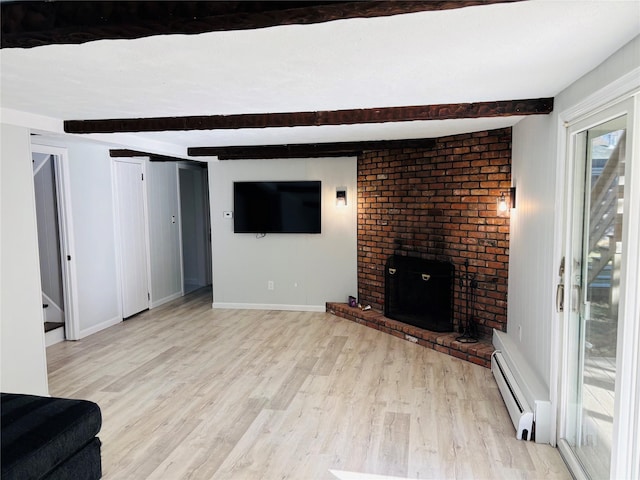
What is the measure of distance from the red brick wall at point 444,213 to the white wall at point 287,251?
253 millimetres

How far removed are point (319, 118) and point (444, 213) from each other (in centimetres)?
218

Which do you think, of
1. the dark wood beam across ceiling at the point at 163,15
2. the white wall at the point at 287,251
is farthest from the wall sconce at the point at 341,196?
the dark wood beam across ceiling at the point at 163,15

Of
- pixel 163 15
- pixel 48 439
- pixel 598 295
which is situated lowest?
pixel 48 439

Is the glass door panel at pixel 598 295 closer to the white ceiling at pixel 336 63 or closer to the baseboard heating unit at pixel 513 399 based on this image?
the baseboard heating unit at pixel 513 399

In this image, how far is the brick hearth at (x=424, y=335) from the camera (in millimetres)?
4328

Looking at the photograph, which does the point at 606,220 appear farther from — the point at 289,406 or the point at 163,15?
the point at 289,406

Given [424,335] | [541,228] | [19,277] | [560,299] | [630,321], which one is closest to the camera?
[630,321]

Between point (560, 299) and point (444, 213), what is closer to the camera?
point (560, 299)

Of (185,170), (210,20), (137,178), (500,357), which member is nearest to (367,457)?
(500,357)

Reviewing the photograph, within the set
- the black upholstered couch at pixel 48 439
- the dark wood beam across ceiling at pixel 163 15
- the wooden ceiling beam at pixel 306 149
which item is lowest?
the black upholstered couch at pixel 48 439

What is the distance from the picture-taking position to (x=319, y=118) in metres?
3.42

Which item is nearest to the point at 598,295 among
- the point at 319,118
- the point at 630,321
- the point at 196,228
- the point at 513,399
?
the point at 630,321

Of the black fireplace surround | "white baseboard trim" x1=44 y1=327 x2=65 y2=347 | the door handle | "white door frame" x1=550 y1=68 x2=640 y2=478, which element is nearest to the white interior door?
"white baseboard trim" x1=44 y1=327 x2=65 y2=347

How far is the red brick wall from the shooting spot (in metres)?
4.47
